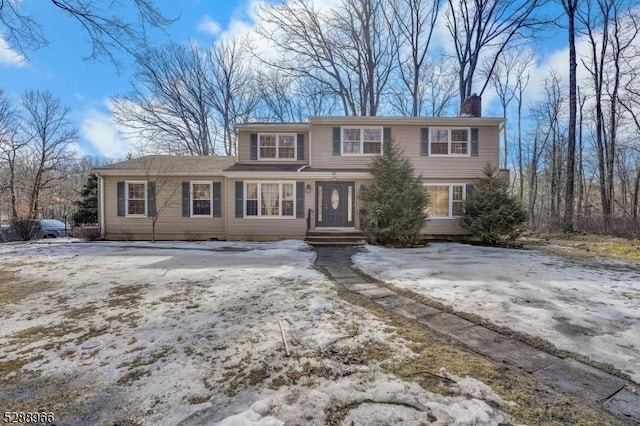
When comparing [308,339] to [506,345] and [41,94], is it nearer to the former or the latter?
[506,345]

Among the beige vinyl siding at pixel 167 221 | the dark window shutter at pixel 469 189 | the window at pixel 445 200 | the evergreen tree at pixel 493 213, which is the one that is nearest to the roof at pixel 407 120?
the evergreen tree at pixel 493 213

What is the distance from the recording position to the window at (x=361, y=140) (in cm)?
1238

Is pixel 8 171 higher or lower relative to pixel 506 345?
higher

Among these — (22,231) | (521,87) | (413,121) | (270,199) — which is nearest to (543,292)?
(413,121)

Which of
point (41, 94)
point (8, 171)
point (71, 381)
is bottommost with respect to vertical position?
point (71, 381)

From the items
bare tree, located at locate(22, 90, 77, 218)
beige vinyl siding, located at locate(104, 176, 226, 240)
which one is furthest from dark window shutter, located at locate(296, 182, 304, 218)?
bare tree, located at locate(22, 90, 77, 218)

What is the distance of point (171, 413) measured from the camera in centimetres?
211

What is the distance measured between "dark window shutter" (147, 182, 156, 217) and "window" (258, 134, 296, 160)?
15.1 feet

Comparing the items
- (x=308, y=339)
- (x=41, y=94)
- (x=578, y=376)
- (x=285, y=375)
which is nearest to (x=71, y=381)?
(x=285, y=375)

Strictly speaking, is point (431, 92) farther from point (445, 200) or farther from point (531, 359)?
point (531, 359)

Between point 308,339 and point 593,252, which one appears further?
point 593,252

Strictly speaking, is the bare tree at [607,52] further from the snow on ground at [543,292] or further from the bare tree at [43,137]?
the bare tree at [43,137]

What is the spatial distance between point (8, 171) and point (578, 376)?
35.1 meters

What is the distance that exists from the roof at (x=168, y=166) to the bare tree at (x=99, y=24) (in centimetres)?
657
